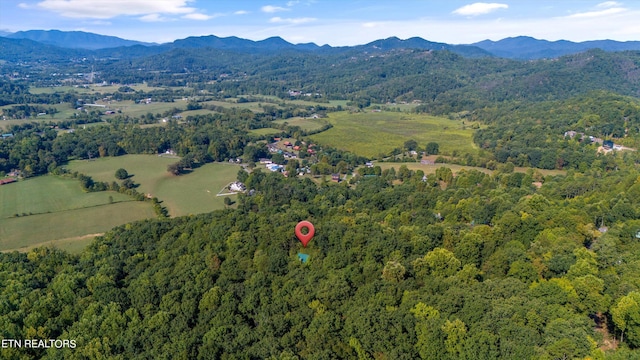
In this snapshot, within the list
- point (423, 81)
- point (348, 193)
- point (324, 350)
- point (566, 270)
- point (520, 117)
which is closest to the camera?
point (324, 350)

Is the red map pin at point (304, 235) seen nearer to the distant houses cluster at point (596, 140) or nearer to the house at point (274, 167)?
the house at point (274, 167)

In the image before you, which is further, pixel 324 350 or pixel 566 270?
pixel 566 270

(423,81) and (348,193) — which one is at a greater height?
(423,81)

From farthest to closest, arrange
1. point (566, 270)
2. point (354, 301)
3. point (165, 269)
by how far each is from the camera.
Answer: point (165, 269)
point (566, 270)
point (354, 301)

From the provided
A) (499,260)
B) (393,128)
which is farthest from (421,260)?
(393,128)

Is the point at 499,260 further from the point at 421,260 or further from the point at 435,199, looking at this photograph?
the point at 435,199
